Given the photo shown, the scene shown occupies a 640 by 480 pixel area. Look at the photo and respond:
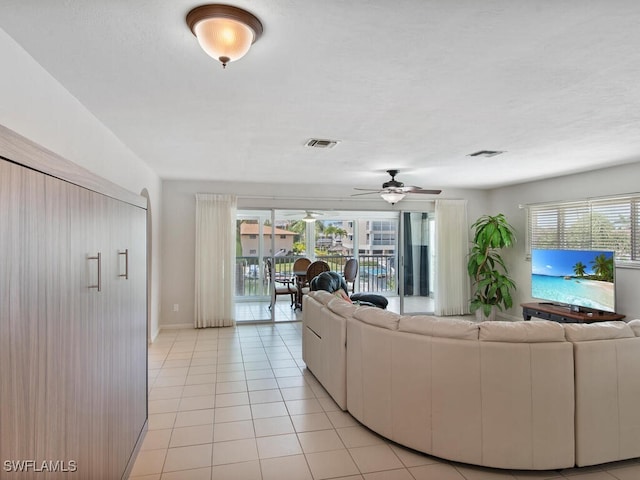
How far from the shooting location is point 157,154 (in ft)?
13.8

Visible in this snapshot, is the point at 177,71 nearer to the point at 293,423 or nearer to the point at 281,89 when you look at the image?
the point at 281,89

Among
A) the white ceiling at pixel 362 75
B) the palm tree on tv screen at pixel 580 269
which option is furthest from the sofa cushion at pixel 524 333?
the palm tree on tv screen at pixel 580 269

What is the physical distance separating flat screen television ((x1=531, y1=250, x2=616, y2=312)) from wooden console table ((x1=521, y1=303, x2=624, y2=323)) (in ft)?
0.26

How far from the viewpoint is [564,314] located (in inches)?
187

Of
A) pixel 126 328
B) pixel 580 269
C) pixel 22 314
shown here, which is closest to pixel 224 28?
pixel 22 314

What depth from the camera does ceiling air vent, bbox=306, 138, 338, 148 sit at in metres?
3.60

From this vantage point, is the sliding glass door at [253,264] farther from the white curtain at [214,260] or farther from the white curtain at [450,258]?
the white curtain at [450,258]

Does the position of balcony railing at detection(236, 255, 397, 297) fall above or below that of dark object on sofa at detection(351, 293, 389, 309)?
above

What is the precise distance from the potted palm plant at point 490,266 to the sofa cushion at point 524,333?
4.14 metres

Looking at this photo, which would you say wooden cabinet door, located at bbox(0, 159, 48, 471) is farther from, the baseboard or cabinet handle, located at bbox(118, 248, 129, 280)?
the baseboard

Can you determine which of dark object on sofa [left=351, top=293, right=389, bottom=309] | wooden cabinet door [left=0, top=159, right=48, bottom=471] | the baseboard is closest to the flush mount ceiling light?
wooden cabinet door [left=0, top=159, right=48, bottom=471]

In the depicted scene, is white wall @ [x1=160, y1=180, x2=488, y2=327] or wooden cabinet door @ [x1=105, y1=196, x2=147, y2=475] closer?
wooden cabinet door @ [x1=105, y1=196, x2=147, y2=475]

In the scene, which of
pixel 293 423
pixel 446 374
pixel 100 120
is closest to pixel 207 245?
pixel 100 120

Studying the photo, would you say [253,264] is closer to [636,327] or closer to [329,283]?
[329,283]
